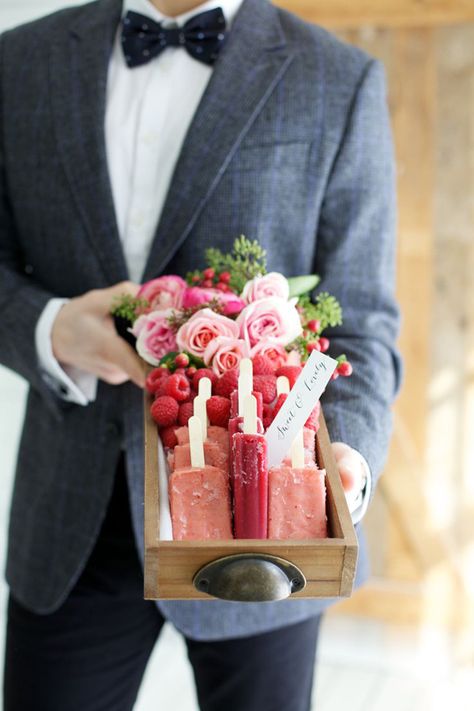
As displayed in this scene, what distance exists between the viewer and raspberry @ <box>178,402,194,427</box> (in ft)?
3.61

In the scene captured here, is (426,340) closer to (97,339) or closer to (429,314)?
(429,314)

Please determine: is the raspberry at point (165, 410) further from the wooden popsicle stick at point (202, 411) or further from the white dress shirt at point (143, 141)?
the white dress shirt at point (143, 141)

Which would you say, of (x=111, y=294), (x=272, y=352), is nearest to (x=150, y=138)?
(x=111, y=294)

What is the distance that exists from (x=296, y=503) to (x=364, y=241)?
0.61 metres

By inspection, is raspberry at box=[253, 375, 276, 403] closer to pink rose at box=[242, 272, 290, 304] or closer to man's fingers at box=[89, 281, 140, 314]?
pink rose at box=[242, 272, 290, 304]

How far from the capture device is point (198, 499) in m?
1.00

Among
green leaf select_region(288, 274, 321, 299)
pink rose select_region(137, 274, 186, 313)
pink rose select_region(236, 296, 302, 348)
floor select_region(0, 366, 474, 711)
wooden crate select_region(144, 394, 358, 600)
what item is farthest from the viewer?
floor select_region(0, 366, 474, 711)

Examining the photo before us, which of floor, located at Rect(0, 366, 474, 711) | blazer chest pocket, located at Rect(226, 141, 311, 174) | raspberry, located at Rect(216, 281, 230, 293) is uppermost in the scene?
blazer chest pocket, located at Rect(226, 141, 311, 174)

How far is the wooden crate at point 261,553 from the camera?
936 millimetres

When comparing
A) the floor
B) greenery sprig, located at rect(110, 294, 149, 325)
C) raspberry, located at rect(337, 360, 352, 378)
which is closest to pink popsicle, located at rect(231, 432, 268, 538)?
raspberry, located at rect(337, 360, 352, 378)

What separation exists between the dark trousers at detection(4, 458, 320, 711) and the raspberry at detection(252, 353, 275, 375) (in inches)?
18.9

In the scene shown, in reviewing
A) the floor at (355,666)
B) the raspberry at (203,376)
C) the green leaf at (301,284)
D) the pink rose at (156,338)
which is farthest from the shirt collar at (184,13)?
the floor at (355,666)

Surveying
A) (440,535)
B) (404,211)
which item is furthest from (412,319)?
(440,535)

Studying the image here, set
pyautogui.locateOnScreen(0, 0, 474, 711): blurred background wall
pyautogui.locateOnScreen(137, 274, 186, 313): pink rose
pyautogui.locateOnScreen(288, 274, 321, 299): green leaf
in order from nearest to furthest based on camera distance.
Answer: pyautogui.locateOnScreen(137, 274, 186, 313): pink rose < pyautogui.locateOnScreen(288, 274, 321, 299): green leaf < pyautogui.locateOnScreen(0, 0, 474, 711): blurred background wall
